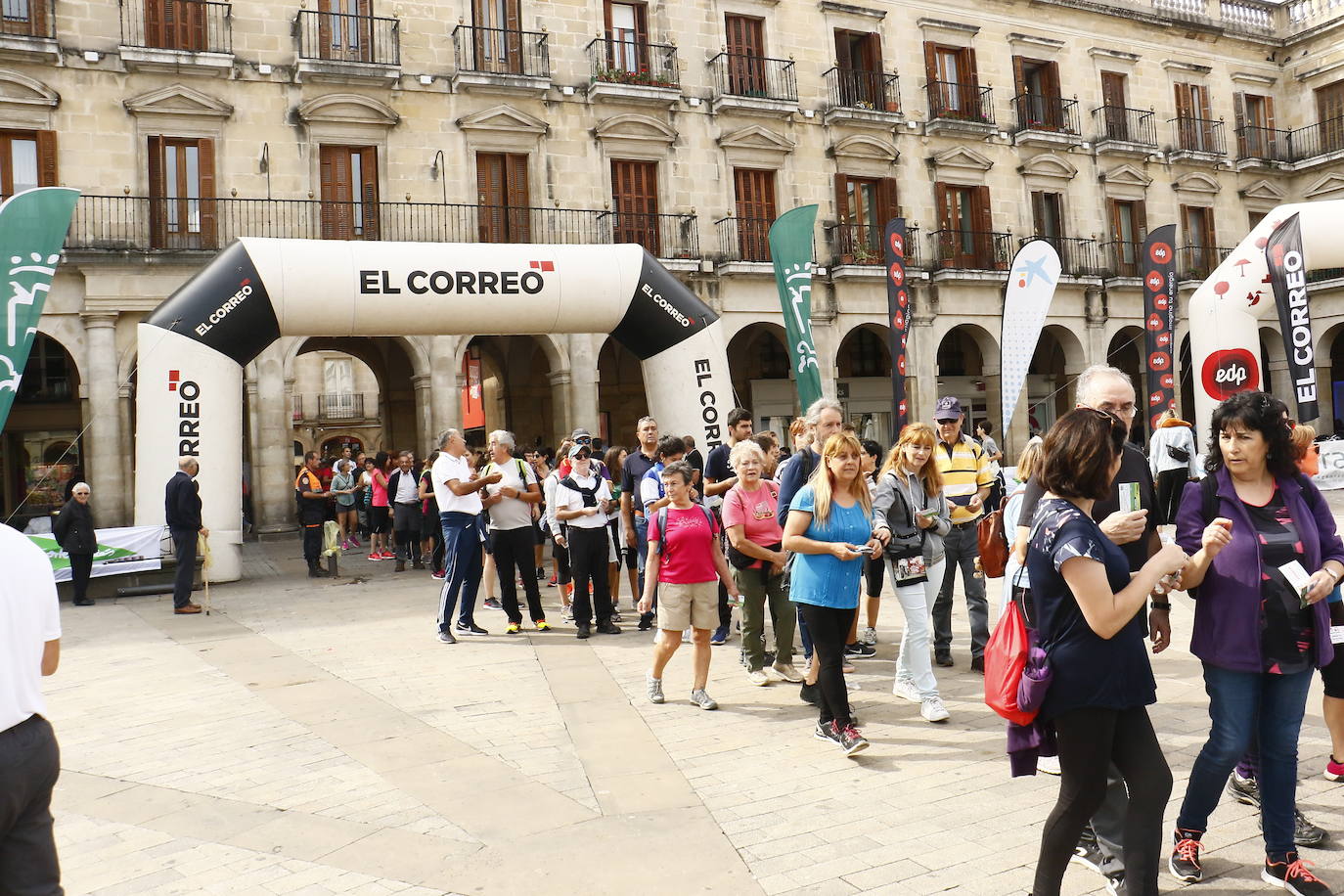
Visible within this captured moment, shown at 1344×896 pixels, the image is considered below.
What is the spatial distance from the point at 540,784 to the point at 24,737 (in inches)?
102

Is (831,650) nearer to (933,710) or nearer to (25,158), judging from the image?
(933,710)

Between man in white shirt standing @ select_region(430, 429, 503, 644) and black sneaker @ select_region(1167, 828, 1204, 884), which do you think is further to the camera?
man in white shirt standing @ select_region(430, 429, 503, 644)

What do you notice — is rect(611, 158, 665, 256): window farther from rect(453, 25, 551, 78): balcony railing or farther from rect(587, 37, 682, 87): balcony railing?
rect(453, 25, 551, 78): balcony railing

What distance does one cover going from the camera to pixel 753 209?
22.2m

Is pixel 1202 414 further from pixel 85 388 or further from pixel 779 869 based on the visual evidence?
pixel 85 388

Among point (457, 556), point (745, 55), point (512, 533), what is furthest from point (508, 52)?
point (457, 556)

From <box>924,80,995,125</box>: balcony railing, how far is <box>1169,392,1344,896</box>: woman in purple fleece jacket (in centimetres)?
2231

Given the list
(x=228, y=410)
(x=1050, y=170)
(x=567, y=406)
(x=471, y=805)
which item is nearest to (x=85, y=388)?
(x=228, y=410)

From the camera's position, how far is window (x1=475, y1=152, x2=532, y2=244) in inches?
780

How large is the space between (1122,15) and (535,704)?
89.3 ft

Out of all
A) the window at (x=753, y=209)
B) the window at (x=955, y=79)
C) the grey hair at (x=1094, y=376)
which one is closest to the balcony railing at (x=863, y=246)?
the window at (x=753, y=209)

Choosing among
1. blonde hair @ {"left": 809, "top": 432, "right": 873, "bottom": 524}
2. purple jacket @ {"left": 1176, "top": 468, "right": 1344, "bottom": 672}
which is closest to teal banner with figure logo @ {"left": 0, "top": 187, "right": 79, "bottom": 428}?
blonde hair @ {"left": 809, "top": 432, "right": 873, "bottom": 524}

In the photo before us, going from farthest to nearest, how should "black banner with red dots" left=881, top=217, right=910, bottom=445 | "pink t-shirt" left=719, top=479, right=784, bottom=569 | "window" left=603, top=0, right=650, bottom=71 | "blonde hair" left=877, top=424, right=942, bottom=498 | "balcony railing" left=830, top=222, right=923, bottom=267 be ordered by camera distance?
1. "balcony railing" left=830, top=222, right=923, bottom=267
2. "window" left=603, top=0, right=650, bottom=71
3. "black banner with red dots" left=881, top=217, right=910, bottom=445
4. "pink t-shirt" left=719, top=479, right=784, bottom=569
5. "blonde hair" left=877, top=424, right=942, bottom=498

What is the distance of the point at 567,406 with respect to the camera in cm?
2056
